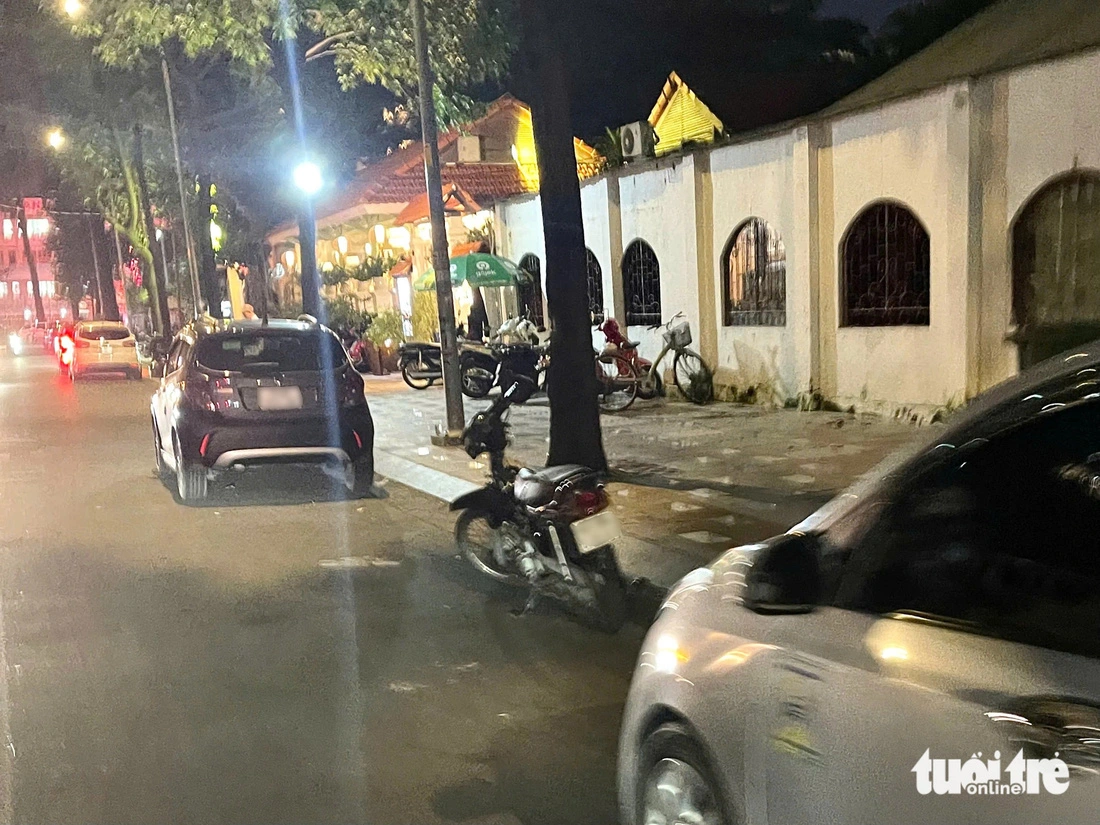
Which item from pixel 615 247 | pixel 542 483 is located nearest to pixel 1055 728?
pixel 542 483

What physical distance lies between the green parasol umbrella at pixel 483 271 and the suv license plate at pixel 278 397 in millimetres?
9486

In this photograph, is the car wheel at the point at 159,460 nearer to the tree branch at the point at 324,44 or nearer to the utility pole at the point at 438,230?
the utility pole at the point at 438,230

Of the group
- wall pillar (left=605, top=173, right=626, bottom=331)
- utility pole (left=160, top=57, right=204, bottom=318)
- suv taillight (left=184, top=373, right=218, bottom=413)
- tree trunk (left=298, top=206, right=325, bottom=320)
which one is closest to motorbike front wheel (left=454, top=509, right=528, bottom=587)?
suv taillight (left=184, top=373, right=218, bottom=413)

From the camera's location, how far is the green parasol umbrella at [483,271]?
1928 centimetres

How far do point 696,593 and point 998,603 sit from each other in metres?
0.99

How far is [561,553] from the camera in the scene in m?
6.20

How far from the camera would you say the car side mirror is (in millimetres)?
2775

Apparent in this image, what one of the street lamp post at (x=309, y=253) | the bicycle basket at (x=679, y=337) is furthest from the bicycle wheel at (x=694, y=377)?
the street lamp post at (x=309, y=253)

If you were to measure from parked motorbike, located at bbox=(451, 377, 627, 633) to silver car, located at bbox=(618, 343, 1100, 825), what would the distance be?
110 inches

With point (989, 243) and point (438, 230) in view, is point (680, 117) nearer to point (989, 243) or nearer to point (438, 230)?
point (438, 230)

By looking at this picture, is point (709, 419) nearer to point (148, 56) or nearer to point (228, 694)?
point (228, 694)

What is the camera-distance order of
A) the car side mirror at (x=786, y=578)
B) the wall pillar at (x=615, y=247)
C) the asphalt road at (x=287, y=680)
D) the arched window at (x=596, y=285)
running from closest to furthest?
the car side mirror at (x=786, y=578), the asphalt road at (x=287, y=680), the wall pillar at (x=615, y=247), the arched window at (x=596, y=285)

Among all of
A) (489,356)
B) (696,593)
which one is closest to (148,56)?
(489,356)

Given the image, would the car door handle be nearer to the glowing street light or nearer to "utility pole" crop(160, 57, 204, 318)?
the glowing street light
